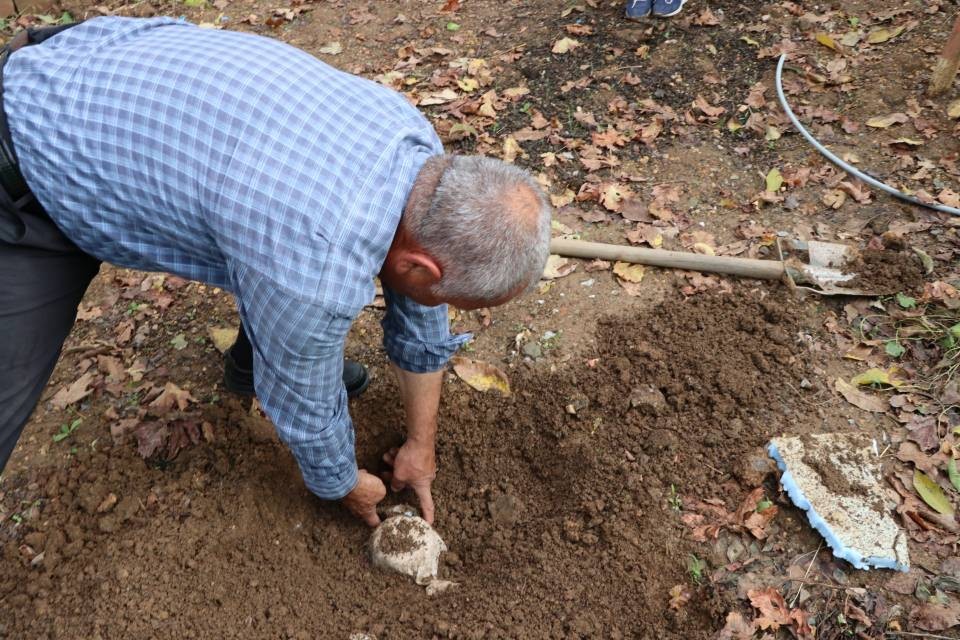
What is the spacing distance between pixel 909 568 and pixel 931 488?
41cm

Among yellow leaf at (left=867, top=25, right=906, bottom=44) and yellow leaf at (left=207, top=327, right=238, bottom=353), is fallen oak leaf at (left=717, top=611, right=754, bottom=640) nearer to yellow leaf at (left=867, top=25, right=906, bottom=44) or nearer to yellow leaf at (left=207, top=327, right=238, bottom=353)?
yellow leaf at (left=207, top=327, right=238, bottom=353)

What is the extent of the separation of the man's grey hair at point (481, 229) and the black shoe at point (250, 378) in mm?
1425

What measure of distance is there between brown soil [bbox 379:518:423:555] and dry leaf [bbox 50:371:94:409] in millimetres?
1834

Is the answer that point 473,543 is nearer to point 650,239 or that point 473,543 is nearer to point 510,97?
point 650,239

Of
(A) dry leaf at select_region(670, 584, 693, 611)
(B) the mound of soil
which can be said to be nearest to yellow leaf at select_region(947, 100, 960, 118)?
(B) the mound of soil

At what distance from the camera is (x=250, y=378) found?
332cm

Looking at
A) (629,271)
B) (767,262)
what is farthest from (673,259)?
(767,262)

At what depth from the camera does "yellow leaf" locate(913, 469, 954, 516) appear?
2.78 metres

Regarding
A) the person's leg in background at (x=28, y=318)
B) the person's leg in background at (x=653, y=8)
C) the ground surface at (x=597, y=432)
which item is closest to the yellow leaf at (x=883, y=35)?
the ground surface at (x=597, y=432)

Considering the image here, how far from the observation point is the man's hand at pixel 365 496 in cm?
267

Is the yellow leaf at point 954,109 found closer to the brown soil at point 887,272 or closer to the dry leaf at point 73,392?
the brown soil at point 887,272

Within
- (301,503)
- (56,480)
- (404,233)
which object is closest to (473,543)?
(301,503)

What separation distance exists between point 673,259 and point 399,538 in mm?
2181

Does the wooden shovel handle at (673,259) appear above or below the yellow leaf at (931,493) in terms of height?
above
